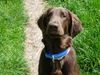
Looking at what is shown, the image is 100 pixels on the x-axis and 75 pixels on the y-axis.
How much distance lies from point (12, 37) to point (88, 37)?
1.29 meters

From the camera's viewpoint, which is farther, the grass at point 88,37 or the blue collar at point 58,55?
the grass at point 88,37

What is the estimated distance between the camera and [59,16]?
6035 millimetres

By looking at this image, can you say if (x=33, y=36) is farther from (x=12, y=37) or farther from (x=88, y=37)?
(x=88, y=37)

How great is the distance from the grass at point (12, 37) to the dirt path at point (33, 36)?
0.35 feet

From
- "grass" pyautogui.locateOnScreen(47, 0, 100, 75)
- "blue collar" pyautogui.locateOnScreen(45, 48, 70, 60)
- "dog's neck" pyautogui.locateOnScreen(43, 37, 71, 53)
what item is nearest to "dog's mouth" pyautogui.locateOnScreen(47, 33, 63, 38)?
"dog's neck" pyautogui.locateOnScreen(43, 37, 71, 53)

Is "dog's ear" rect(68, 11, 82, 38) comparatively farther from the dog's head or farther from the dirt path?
the dirt path

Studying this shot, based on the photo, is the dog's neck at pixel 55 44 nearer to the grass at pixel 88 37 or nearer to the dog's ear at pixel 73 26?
the dog's ear at pixel 73 26

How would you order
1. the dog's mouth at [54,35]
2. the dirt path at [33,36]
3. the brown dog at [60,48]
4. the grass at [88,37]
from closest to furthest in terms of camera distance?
the dog's mouth at [54,35]
the brown dog at [60,48]
the grass at [88,37]
the dirt path at [33,36]

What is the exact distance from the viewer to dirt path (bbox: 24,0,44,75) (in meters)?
7.38

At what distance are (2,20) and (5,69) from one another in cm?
129

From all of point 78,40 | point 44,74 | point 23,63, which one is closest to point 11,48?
point 23,63

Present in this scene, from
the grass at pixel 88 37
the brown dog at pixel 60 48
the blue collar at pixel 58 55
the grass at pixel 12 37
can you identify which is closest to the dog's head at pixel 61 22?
the brown dog at pixel 60 48

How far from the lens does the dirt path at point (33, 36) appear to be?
7.38 meters

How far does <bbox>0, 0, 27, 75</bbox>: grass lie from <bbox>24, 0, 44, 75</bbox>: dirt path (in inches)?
4.2
